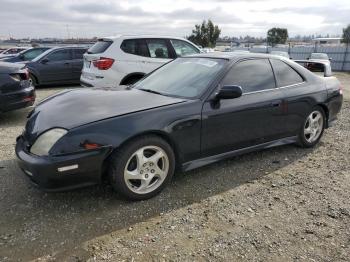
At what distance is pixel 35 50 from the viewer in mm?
14312

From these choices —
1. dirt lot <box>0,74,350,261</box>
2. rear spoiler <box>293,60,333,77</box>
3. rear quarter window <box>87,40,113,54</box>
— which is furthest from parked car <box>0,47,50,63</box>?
rear spoiler <box>293,60,333,77</box>

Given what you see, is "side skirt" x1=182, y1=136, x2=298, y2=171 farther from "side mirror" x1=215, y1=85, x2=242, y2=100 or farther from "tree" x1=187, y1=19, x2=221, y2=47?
"tree" x1=187, y1=19, x2=221, y2=47

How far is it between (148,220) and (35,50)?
42.5 ft

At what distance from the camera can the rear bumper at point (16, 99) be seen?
639 centimetres

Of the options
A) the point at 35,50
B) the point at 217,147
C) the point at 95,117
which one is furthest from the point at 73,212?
the point at 35,50

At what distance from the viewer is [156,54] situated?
27.7 feet

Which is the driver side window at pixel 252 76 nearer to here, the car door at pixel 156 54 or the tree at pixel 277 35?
the car door at pixel 156 54

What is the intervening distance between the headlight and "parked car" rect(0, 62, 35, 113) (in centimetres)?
361

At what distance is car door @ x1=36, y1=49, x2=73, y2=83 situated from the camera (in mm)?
12023

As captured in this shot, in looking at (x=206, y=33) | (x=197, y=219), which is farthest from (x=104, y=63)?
(x=206, y=33)

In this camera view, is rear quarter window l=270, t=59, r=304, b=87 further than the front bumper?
Yes

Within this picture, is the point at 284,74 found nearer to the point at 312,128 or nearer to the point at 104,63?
the point at 312,128

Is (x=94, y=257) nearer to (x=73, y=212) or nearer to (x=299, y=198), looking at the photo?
(x=73, y=212)

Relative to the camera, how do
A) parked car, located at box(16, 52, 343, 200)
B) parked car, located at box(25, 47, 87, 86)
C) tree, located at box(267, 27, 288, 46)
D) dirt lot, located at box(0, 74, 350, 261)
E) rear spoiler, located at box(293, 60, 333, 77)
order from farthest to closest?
tree, located at box(267, 27, 288, 46)
parked car, located at box(25, 47, 87, 86)
rear spoiler, located at box(293, 60, 333, 77)
parked car, located at box(16, 52, 343, 200)
dirt lot, located at box(0, 74, 350, 261)
